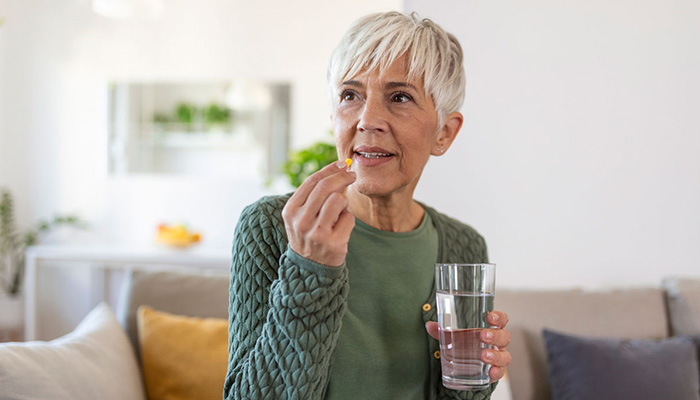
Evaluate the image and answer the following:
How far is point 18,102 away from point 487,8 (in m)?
4.23

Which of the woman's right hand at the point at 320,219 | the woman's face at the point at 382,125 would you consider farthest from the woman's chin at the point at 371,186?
the woman's right hand at the point at 320,219

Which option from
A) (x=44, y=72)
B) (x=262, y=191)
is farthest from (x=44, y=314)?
(x=44, y=72)

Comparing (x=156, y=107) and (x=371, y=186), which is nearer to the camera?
(x=371, y=186)

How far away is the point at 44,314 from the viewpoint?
413cm

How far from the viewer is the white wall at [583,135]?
8.60 ft

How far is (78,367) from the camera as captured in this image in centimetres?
166

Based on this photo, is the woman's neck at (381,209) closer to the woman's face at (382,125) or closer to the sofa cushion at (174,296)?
the woman's face at (382,125)

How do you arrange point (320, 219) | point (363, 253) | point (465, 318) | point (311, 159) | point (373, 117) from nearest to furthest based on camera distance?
point (320, 219) < point (465, 318) < point (373, 117) < point (363, 253) < point (311, 159)

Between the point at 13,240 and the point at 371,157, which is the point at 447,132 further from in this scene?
the point at 13,240

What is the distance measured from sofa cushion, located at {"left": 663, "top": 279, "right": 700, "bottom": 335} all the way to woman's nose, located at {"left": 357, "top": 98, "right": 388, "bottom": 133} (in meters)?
1.61

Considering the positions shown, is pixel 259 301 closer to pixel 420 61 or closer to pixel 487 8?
pixel 420 61

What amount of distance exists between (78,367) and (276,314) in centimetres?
94

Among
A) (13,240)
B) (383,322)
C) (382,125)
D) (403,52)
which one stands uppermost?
(403,52)

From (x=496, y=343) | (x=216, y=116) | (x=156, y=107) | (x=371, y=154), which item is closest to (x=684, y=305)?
(x=496, y=343)
